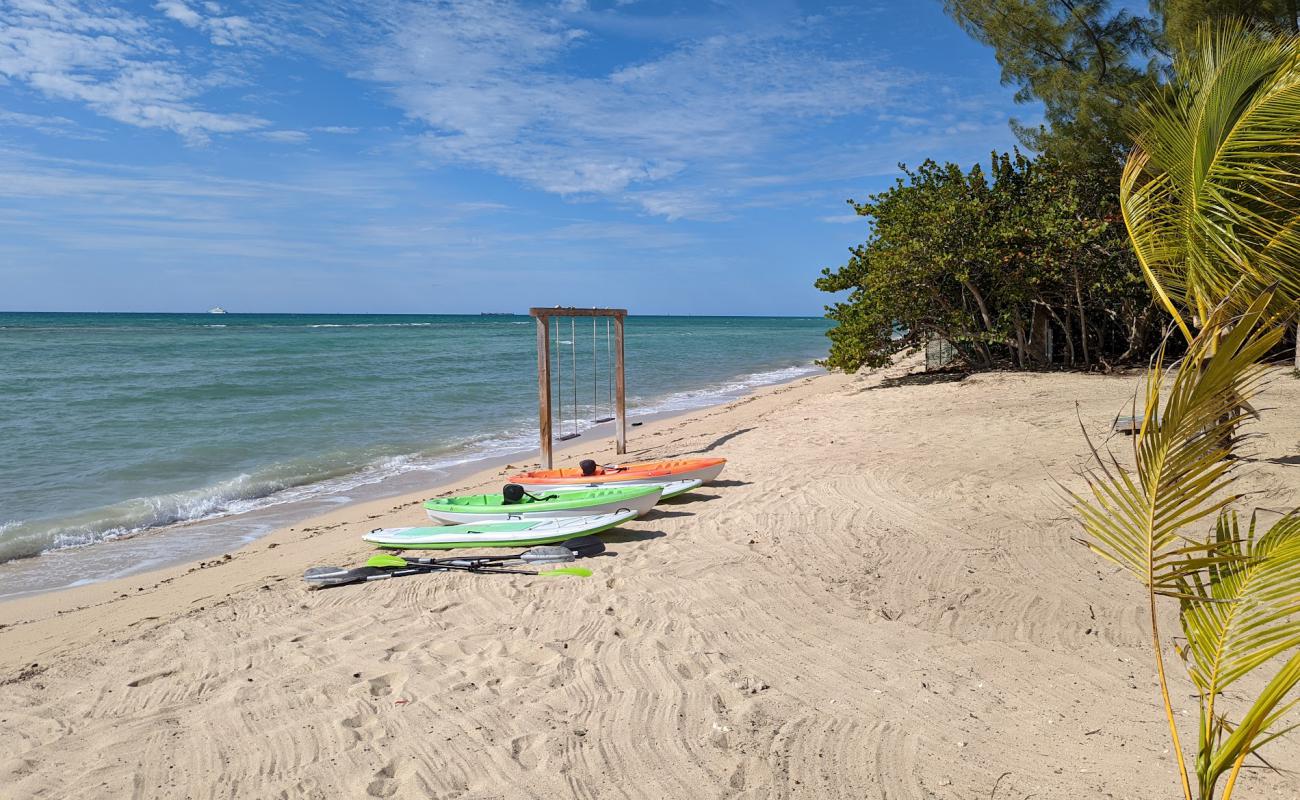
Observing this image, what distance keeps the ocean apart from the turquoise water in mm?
44

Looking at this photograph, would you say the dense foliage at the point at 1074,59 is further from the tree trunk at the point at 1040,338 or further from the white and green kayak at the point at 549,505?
the white and green kayak at the point at 549,505

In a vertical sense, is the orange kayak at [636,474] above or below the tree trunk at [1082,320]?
below

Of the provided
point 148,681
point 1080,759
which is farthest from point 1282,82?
point 148,681

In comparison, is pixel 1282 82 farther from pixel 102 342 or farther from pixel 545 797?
pixel 102 342


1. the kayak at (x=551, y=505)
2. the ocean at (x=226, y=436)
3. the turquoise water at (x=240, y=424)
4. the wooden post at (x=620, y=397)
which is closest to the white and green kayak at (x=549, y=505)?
the kayak at (x=551, y=505)

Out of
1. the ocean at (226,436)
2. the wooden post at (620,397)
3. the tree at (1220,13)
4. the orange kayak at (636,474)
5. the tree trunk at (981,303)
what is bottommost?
the ocean at (226,436)

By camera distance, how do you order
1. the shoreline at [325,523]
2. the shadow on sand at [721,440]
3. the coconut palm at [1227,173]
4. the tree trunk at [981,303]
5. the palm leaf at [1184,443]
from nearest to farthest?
the palm leaf at [1184,443]
the coconut palm at [1227,173]
the shoreline at [325,523]
the shadow on sand at [721,440]
the tree trunk at [981,303]

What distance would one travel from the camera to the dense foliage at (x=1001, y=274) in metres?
14.0

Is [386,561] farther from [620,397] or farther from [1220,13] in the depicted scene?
[1220,13]

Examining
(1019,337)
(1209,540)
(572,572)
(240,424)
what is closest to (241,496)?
(240,424)

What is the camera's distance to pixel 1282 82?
363cm

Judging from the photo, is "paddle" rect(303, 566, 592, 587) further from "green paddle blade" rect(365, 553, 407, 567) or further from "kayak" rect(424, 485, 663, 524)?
"kayak" rect(424, 485, 663, 524)

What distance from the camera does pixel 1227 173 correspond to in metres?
3.80

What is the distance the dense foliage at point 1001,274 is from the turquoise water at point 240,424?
562cm
